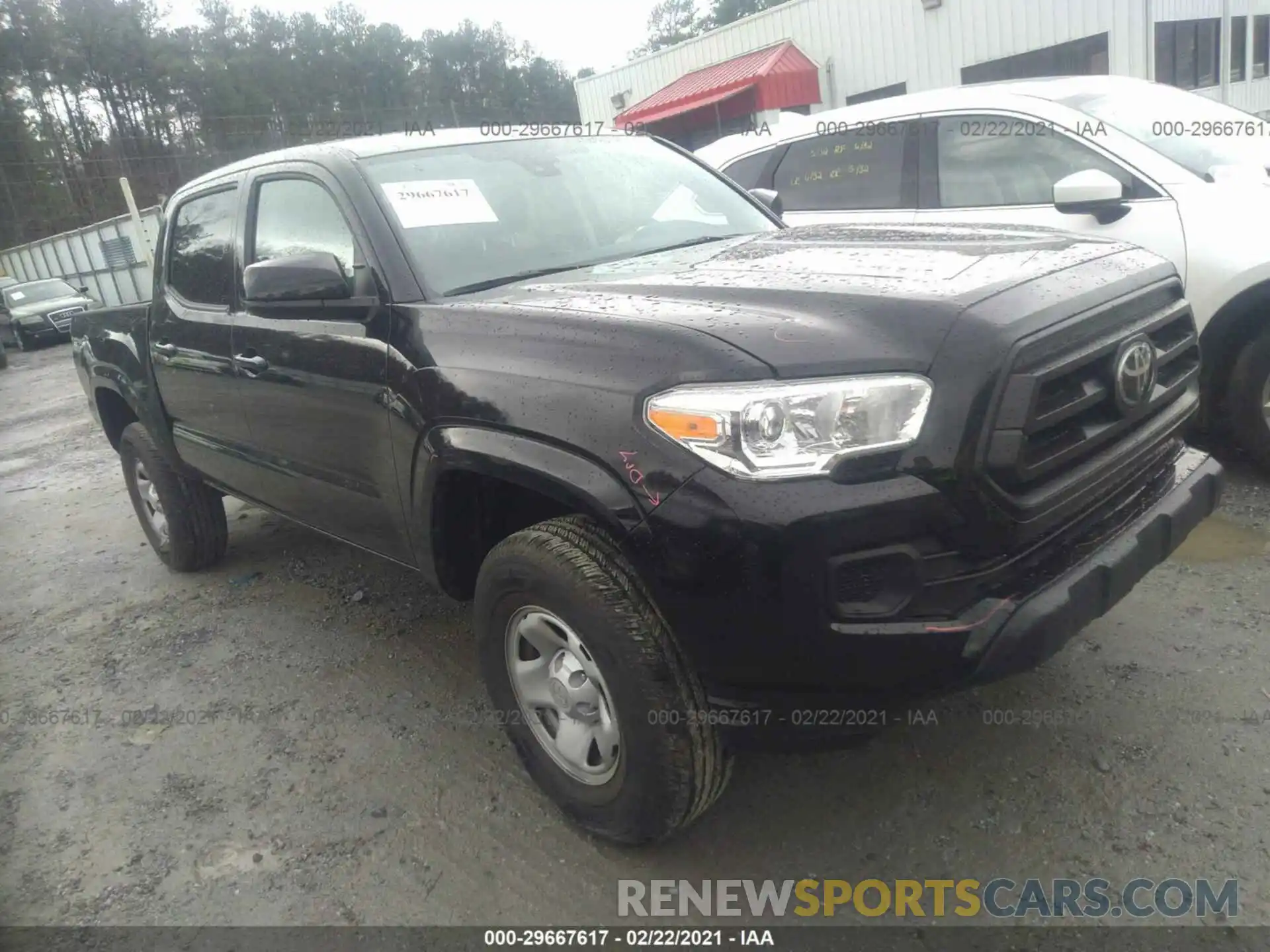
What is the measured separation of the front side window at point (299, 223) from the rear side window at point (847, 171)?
3.05 m

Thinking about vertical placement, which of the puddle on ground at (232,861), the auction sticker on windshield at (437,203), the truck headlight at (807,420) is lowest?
the puddle on ground at (232,861)

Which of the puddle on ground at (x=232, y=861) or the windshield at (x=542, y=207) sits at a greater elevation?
the windshield at (x=542, y=207)

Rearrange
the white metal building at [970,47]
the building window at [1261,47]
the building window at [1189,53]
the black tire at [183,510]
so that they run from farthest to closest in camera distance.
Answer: the building window at [1261,47] → the building window at [1189,53] → the white metal building at [970,47] → the black tire at [183,510]

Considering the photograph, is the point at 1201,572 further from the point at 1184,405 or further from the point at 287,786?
the point at 287,786

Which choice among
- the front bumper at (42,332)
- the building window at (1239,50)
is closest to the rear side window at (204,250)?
the building window at (1239,50)

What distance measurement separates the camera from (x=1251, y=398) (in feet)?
12.6

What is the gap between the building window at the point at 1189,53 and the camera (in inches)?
532

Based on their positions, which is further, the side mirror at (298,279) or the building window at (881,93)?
the building window at (881,93)

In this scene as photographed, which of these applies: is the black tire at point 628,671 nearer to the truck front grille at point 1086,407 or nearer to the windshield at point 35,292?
the truck front grille at point 1086,407

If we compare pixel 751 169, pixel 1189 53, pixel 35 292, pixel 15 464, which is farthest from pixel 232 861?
pixel 35 292

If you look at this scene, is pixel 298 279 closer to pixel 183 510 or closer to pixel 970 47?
pixel 183 510

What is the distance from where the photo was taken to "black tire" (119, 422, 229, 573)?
4.49 metres

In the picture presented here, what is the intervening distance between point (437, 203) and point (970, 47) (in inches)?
551

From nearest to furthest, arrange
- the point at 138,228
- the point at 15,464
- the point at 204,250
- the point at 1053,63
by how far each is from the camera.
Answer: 1. the point at 204,250
2. the point at 15,464
3. the point at 1053,63
4. the point at 138,228
